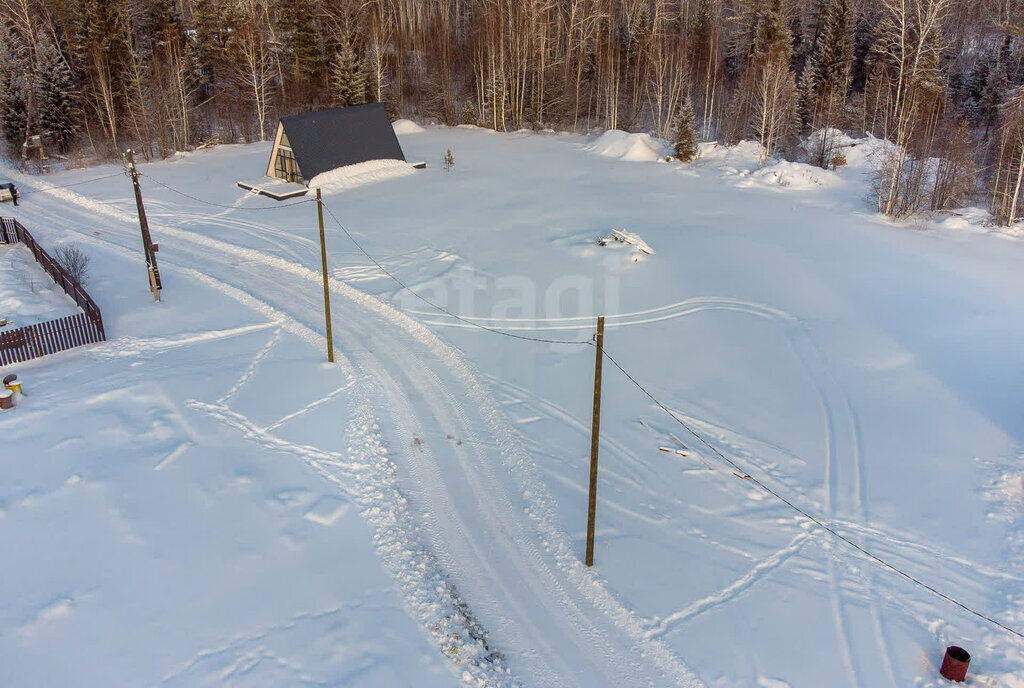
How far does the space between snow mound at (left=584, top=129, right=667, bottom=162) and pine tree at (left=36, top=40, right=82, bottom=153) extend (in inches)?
1343

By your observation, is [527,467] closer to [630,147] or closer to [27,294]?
[27,294]

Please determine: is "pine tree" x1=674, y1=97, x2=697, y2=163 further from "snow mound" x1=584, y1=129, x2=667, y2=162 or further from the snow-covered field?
the snow-covered field

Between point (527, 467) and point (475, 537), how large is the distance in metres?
2.34

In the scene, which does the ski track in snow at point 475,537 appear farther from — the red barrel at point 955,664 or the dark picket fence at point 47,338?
the dark picket fence at point 47,338

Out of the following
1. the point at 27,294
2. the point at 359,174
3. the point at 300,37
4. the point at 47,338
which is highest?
the point at 300,37

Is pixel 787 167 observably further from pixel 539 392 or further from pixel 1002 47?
pixel 1002 47

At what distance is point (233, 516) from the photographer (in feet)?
40.5

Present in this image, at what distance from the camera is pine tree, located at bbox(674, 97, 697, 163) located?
3644cm

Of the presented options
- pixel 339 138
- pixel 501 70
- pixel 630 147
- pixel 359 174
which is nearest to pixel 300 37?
pixel 501 70

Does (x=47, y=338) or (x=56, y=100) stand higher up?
(x=56, y=100)

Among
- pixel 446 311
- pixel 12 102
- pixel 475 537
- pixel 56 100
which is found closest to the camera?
pixel 475 537

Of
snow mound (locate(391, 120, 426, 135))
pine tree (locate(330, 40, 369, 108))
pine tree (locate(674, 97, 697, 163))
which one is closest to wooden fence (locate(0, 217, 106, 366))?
snow mound (locate(391, 120, 426, 135))

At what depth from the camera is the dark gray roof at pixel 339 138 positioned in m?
32.9

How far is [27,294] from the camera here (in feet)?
70.2
